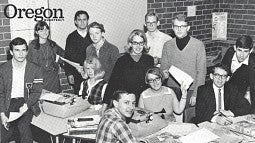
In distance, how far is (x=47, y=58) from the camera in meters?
4.68

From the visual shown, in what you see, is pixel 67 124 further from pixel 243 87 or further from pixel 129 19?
pixel 129 19

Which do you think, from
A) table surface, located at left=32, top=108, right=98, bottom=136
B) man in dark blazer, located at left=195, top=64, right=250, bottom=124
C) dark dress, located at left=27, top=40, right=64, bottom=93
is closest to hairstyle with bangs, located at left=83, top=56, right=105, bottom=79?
table surface, located at left=32, top=108, right=98, bottom=136

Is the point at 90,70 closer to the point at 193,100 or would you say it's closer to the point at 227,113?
the point at 193,100

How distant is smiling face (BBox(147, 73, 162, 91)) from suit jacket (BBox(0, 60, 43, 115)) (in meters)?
1.13

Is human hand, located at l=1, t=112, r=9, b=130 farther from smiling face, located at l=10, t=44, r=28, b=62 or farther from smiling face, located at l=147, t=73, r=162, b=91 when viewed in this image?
smiling face, located at l=147, t=73, r=162, b=91

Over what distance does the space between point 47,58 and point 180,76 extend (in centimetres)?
162

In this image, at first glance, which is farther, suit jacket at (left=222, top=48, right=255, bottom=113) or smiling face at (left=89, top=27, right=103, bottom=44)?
smiling face at (left=89, top=27, right=103, bottom=44)

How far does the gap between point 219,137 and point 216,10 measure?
4.11 m

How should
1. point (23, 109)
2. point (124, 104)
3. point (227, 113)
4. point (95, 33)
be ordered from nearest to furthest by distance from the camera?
point (124, 104)
point (227, 113)
point (23, 109)
point (95, 33)

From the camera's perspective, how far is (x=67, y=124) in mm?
3623

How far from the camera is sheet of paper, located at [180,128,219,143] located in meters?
3.16

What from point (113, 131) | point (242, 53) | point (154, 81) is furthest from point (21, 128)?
point (242, 53)

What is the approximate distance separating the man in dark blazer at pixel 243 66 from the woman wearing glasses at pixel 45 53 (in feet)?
6.70

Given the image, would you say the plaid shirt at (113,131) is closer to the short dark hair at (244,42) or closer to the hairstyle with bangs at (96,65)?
the hairstyle with bangs at (96,65)
